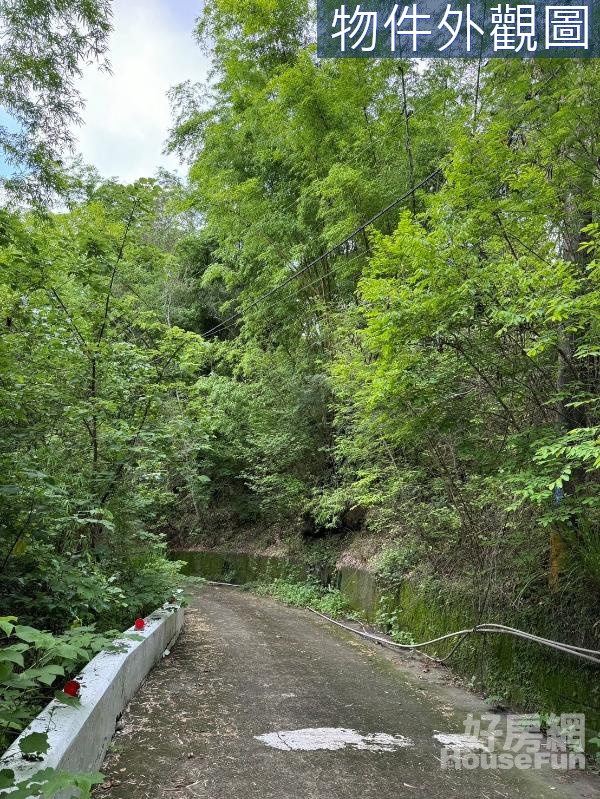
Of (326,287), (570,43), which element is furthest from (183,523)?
(570,43)

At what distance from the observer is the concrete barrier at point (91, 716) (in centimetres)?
204

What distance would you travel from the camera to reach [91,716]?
102 inches

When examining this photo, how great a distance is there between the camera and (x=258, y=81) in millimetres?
9586

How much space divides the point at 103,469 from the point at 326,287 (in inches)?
255

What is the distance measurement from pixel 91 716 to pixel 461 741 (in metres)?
2.37

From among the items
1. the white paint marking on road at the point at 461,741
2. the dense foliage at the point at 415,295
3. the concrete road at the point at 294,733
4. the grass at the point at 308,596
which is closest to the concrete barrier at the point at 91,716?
the concrete road at the point at 294,733

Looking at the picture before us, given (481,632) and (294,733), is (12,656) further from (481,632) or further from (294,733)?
(481,632)

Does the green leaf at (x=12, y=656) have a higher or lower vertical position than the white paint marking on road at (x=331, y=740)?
higher

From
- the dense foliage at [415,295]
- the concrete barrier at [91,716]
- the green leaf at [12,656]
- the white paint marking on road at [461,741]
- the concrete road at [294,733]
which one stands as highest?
the dense foliage at [415,295]

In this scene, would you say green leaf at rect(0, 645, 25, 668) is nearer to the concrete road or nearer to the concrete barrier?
the concrete barrier

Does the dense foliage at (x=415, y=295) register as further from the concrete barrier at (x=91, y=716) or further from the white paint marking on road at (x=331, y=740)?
the concrete barrier at (x=91, y=716)

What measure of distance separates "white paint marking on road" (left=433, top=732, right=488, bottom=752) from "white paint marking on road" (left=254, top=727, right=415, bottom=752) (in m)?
0.24

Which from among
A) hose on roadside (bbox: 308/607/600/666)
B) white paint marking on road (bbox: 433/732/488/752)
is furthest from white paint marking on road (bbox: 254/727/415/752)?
hose on roadside (bbox: 308/607/600/666)

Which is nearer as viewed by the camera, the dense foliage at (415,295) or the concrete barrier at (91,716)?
the concrete barrier at (91,716)
